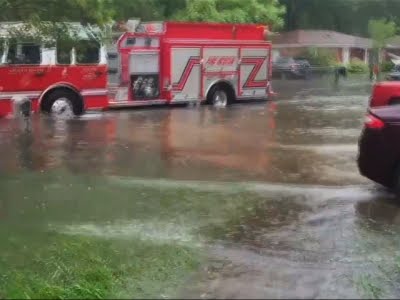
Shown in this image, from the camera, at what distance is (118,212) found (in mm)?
7570

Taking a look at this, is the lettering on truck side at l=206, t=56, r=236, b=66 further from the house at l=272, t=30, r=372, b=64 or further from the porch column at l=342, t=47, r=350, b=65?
the porch column at l=342, t=47, r=350, b=65

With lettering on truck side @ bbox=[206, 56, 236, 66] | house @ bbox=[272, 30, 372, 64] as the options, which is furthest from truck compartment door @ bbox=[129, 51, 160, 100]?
house @ bbox=[272, 30, 372, 64]

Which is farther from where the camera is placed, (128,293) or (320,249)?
(320,249)

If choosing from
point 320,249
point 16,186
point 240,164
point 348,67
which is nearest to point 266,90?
point 240,164

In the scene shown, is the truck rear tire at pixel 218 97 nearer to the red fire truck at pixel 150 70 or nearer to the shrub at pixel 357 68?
the red fire truck at pixel 150 70

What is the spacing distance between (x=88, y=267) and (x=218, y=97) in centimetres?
1787

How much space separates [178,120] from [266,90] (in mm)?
7639

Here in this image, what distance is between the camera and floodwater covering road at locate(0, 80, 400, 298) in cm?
511

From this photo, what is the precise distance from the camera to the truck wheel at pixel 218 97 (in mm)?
22828

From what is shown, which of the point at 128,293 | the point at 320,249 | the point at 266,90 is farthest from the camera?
the point at 266,90

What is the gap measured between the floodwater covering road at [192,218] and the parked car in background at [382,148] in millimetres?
267

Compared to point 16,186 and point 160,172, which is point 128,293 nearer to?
point 16,186

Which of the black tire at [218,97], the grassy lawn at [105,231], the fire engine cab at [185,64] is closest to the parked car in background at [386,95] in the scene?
the grassy lawn at [105,231]

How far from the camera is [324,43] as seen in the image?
63.7 metres
